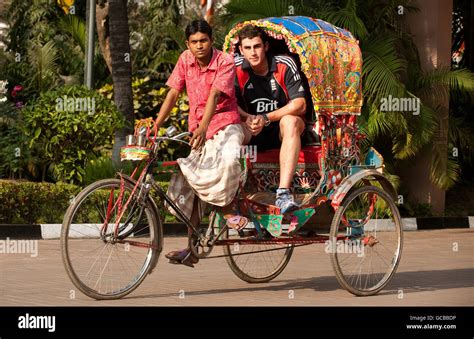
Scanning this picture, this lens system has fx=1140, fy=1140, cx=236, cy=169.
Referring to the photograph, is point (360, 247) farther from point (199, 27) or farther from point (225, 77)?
point (199, 27)

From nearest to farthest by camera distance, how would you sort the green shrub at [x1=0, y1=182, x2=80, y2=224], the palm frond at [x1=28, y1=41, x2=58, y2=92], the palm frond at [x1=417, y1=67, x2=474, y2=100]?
the green shrub at [x1=0, y1=182, x2=80, y2=224]
the palm frond at [x1=417, y1=67, x2=474, y2=100]
the palm frond at [x1=28, y1=41, x2=58, y2=92]

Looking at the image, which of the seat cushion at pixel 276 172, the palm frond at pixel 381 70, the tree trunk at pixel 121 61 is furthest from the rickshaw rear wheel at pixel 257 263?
the tree trunk at pixel 121 61

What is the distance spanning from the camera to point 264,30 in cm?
945

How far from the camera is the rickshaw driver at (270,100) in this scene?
8.81m

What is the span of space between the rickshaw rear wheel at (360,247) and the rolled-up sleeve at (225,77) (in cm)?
130

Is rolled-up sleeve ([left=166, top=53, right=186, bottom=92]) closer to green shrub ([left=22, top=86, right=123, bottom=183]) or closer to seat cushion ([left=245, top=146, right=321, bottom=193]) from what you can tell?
seat cushion ([left=245, top=146, right=321, bottom=193])

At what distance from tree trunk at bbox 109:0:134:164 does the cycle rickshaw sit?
6.97 meters

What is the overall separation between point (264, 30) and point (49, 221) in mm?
5624

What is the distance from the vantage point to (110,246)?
8.16 m

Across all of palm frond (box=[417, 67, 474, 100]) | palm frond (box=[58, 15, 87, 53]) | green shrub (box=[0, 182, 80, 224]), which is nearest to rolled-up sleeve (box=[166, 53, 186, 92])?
green shrub (box=[0, 182, 80, 224])

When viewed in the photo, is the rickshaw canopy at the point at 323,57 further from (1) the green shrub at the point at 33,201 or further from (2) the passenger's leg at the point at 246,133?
(1) the green shrub at the point at 33,201

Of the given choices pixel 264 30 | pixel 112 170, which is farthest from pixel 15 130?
pixel 264 30

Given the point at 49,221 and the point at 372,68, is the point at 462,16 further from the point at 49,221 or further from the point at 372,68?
the point at 49,221

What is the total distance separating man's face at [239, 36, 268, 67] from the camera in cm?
908
